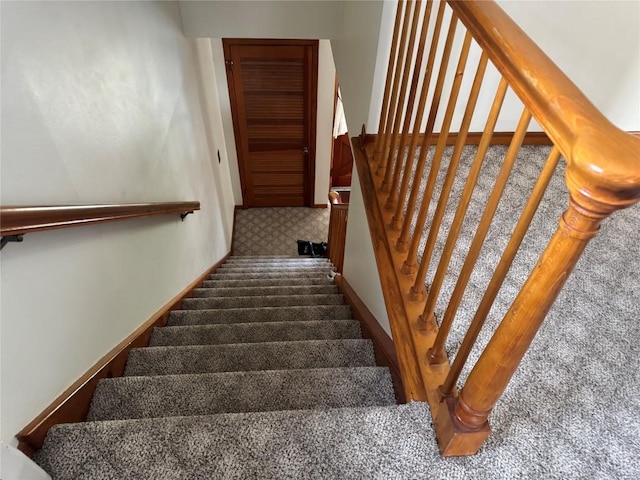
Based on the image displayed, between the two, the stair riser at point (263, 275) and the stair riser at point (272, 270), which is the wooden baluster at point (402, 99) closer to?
the stair riser at point (263, 275)

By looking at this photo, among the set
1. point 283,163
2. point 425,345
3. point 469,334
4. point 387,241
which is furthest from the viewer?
point 283,163

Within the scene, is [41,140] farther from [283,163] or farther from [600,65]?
[283,163]

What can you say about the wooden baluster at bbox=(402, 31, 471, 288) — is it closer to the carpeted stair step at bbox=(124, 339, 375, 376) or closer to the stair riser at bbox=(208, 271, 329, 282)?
the carpeted stair step at bbox=(124, 339, 375, 376)

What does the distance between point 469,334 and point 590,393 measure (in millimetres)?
544

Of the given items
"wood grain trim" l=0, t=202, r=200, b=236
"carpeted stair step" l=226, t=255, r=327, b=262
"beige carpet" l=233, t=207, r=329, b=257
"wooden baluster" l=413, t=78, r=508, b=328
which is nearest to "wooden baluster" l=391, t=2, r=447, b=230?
"wooden baluster" l=413, t=78, r=508, b=328

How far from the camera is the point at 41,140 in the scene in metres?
1.07

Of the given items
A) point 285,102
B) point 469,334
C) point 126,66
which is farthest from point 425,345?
point 285,102

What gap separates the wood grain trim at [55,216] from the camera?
83cm

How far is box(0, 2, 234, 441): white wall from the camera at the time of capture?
96cm

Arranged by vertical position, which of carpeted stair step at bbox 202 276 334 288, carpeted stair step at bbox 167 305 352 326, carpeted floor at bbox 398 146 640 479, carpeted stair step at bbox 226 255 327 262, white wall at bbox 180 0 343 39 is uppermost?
white wall at bbox 180 0 343 39

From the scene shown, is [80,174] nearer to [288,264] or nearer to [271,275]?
[271,275]

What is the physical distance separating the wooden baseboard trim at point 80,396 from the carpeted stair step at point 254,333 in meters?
0.11

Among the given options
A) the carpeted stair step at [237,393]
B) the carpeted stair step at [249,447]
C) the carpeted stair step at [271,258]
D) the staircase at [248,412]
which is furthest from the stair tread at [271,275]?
the carpeted stair step at [249,447]

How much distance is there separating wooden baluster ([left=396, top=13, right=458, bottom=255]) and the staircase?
0.50 m
